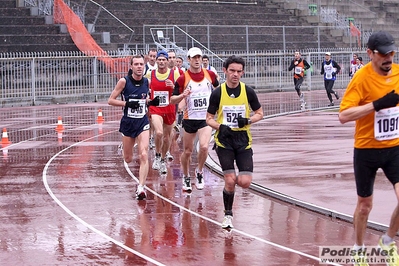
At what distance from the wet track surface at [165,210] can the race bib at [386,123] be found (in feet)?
5.16

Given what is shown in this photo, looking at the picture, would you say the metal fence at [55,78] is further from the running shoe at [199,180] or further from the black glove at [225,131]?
the black glove at [225,131]

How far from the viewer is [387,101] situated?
7.50 meters

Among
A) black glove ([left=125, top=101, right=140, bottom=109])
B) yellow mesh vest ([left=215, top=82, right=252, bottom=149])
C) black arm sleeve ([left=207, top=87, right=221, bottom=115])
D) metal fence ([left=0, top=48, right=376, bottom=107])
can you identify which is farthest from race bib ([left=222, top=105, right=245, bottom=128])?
metal fence ([left=0, top=48, right=376, bottom=107])

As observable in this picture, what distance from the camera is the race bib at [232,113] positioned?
1010 cm

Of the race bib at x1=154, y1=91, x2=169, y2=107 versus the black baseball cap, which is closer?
the black baseball cap

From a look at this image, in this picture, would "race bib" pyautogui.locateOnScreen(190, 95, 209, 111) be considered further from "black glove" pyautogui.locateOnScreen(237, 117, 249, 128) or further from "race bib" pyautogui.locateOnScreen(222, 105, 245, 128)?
"black glove" pyautogui.locateOnScreen(237, 117, 249, 128)

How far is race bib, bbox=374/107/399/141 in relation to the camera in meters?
7.79

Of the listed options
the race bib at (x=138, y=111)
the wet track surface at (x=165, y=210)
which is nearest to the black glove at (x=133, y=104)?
the race bib at (x=138, y=111)

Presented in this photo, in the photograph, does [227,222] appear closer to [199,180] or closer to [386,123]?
[386,123]

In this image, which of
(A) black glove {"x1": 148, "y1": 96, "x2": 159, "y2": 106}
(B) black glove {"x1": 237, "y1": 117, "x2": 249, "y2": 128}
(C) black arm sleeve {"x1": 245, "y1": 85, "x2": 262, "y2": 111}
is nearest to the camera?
(B) black glove {"x1": 237, "y1": 117, "x2": 249, "y2": 128}

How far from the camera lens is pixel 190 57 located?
12719mm

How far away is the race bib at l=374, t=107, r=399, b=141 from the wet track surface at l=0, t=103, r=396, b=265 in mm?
1572

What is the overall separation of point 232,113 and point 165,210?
225 centimetres

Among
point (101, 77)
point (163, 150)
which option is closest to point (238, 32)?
point (101, 77)
